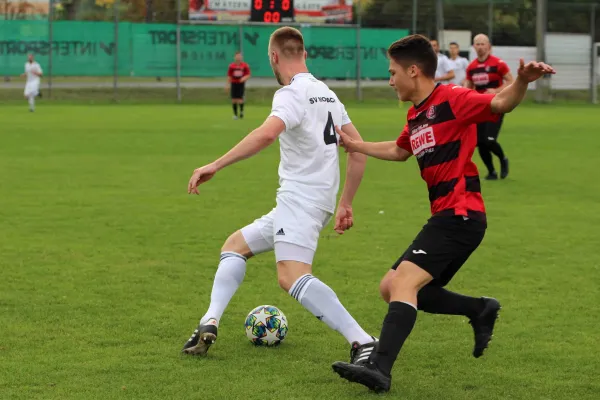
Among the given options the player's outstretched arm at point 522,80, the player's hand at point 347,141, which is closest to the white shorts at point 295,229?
the player's hand at point 347,141

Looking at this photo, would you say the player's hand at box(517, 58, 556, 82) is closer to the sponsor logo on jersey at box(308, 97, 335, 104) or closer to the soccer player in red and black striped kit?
the soccer player in red and black striped kit

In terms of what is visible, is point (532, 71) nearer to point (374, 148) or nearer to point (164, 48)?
point (374, 148)

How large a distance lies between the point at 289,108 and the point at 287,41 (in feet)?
1.42

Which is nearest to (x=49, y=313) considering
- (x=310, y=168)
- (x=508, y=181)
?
(x=310, y=168)

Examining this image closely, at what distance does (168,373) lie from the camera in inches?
215

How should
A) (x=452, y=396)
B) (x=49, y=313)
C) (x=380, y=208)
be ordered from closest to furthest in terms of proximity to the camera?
(x=452, y=396), (x=49, y=313), (x=380, y=208)

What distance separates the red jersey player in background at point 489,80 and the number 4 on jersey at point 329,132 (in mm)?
9411

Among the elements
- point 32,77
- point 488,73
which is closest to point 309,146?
point 488,73

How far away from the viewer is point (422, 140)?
528 cm

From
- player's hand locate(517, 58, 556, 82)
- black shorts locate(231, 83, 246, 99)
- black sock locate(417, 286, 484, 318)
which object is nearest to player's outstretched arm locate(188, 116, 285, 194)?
black sock locate(417, 286, 484, 318)

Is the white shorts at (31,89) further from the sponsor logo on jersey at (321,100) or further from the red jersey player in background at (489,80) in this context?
the sponsor logo on jersey at (321,100)

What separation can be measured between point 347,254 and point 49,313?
3204mm

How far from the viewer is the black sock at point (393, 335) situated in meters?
5.00

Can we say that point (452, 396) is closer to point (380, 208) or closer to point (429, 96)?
point (429, 96)
